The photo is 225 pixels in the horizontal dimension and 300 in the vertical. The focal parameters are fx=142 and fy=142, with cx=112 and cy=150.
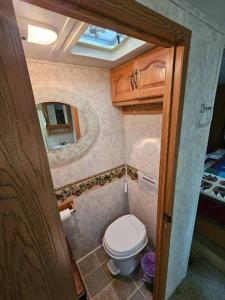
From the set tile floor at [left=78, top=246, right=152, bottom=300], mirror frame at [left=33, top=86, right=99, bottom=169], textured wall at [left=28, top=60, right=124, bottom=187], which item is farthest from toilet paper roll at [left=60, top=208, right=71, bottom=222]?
tile floor at [left=78, top=246, right=152, bottom=300]

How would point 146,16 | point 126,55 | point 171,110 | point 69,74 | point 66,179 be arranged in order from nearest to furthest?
point 146,16, point 171,110, point 126,55, point 69,74, point 66,179

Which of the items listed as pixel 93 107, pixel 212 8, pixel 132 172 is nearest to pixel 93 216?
pixel 132 172

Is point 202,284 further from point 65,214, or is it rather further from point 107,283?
point 65,214

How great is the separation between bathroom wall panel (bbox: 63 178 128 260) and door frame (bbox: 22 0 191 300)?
782 mm

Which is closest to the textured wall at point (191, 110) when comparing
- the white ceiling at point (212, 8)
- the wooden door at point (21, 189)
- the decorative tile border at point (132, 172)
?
the white ceiling at point (212, 8)

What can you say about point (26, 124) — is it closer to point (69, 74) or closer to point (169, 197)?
point (169, 197)

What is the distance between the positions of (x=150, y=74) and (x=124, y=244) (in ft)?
5.03

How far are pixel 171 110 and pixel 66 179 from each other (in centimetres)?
111

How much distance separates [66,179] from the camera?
1395 millimetres

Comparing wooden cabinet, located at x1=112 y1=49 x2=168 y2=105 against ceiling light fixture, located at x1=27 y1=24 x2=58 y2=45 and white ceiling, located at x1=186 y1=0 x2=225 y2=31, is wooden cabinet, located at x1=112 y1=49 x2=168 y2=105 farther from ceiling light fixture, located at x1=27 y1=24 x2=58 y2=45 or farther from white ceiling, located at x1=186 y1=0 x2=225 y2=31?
ceiling light fixture, located at x1=27 y1=24 x2=58 y2=45

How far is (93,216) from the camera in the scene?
1682 mm

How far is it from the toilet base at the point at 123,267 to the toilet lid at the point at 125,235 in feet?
0.52

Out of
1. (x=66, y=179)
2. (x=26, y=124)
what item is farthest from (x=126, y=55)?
(x=66, y=179)

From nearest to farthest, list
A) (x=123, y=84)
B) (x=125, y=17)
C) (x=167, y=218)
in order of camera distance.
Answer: (x=125, y=17) < (x=167, y=218) < (x=123, y=84)
